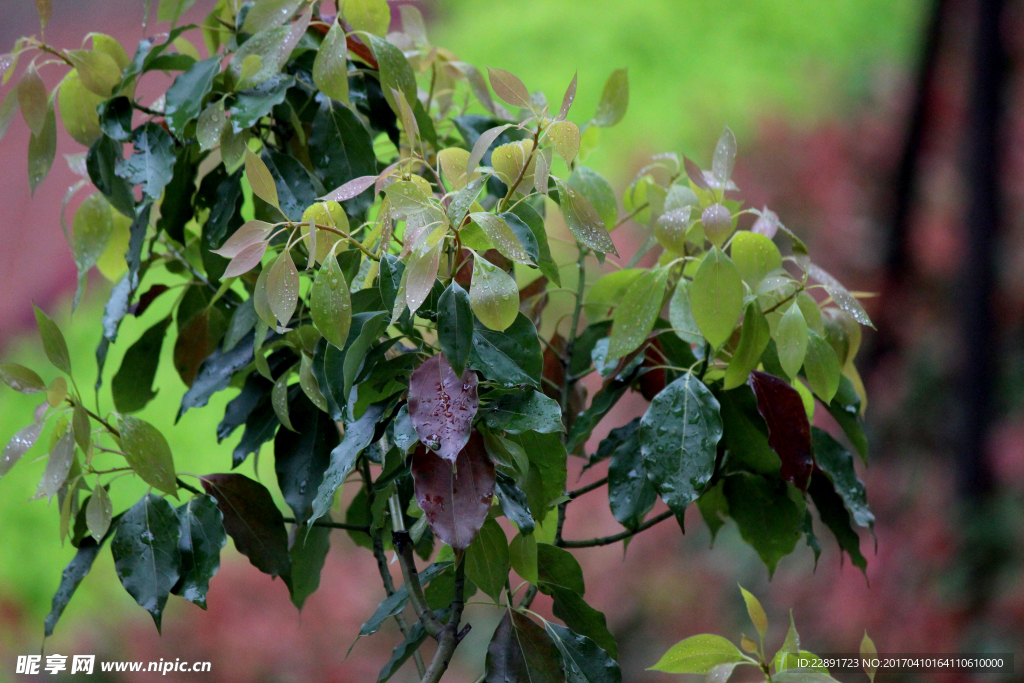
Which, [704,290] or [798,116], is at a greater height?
[704,290]

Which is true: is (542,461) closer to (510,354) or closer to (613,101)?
(510,354)

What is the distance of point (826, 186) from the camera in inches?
125

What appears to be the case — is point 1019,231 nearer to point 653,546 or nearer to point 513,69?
point 653,546

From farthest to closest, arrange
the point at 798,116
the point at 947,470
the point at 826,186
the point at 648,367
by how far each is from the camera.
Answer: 1. the point at 798,116
2. the point at 826,186
3. the point at 947,470
4. the point at 648,367

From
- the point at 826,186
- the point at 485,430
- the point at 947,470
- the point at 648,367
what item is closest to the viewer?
the point at 485,430

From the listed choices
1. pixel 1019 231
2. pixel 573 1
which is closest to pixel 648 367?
pixel 1019 231

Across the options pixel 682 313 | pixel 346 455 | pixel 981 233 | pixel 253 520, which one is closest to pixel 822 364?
pixel 682 313

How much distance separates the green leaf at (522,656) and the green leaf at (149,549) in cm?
25

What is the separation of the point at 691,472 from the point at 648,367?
0.42ft

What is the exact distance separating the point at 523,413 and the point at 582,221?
13cm

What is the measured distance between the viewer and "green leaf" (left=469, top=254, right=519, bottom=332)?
45 centimetres

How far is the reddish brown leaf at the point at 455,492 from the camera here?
1.52ft

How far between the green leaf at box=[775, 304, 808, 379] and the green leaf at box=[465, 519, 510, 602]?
24 cm

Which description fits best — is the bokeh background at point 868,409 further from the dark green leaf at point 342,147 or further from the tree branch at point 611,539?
the dark green leaf at point 342,147
